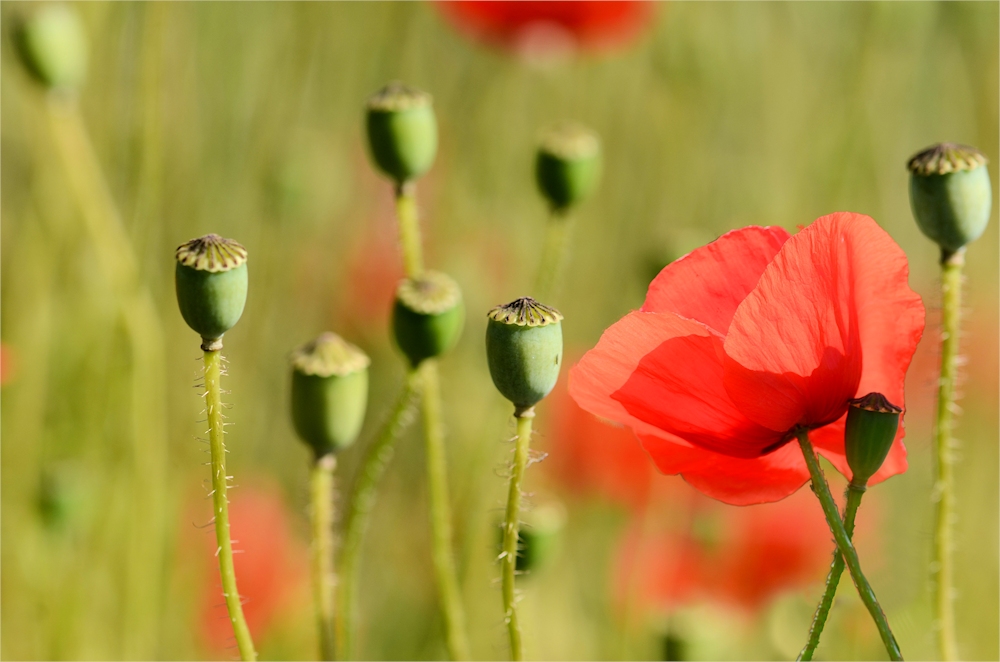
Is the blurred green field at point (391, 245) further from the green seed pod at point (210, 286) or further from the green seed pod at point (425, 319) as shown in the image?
the green seed pod at point (210, 286)

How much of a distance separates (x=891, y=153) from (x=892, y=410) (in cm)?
170

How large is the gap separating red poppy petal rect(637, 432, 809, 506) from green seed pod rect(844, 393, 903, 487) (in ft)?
0.28

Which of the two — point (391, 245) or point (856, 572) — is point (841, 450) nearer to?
point (856, 572)

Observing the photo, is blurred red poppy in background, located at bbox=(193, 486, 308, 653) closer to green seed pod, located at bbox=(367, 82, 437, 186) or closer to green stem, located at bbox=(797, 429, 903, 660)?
green seed pod, located at bbox=(367, 82, 437, 186)

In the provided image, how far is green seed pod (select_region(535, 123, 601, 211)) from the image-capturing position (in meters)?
0.81

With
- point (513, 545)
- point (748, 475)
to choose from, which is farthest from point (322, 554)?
point (748, 475)

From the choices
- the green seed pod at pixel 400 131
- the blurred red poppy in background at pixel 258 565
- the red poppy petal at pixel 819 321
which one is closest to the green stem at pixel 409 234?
the green seed pod at pixel 400 131

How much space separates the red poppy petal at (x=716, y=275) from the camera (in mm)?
517

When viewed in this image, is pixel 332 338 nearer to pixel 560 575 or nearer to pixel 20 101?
pixel 560 575

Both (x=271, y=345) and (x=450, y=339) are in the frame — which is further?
(x=271, y=345)

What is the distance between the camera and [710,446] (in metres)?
0.53

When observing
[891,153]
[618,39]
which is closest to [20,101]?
[618,39]

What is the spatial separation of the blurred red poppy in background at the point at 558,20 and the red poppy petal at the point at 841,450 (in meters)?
1.08

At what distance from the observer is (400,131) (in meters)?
0.70
